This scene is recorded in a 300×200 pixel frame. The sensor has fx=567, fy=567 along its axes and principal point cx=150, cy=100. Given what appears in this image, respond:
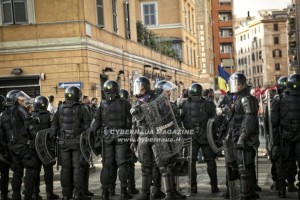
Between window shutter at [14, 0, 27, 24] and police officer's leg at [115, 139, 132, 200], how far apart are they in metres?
13.4

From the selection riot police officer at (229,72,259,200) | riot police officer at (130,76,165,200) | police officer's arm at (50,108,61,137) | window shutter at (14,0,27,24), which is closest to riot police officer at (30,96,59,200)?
police officer's arm at (50,108,61,137)

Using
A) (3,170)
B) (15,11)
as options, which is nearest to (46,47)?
(15,11)

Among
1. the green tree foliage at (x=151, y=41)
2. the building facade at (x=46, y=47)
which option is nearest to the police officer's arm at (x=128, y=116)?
the building facade at (x=46, y=47)

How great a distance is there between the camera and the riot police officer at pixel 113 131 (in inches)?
392

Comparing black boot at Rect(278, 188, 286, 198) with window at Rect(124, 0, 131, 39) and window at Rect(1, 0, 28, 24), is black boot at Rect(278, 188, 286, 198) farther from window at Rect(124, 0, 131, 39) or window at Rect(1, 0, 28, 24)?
window at Rect(124, 0, 131, 39)

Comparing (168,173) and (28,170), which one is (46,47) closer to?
(28,170)

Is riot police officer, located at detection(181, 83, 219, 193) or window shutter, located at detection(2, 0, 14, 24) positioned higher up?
window shutter, located at detection(2, 0, 14, 24)

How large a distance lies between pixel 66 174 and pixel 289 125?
390 cm

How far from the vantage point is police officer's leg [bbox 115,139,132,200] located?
32.5 feet

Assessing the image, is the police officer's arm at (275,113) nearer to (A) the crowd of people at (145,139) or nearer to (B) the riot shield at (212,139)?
(A) the crowd of people at (145,139)

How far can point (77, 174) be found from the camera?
9.84 meters

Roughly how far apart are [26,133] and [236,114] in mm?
3716

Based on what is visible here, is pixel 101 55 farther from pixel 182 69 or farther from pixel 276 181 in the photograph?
pixel 182 69

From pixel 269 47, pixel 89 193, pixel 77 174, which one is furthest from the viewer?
pixel 269 47
